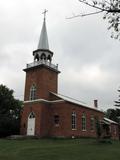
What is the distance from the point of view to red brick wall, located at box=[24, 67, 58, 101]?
3734 cm

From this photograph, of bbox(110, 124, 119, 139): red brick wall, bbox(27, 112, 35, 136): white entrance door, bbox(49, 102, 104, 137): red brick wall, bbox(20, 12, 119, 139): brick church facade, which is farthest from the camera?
bbox(110, 124, 119, 139): red brick wall

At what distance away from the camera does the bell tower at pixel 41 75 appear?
123ft

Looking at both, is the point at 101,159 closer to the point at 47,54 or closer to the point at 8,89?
the point at 47,54

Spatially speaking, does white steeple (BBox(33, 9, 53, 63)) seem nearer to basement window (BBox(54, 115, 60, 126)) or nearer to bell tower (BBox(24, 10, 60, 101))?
bell tower (BBox(24, 10, 60, 101))

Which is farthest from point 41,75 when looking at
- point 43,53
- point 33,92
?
point 43,53

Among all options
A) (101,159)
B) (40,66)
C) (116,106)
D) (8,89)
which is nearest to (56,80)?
(40,66)

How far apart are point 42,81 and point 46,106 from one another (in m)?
3.47

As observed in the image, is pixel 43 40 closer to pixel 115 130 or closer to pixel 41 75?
pixel 41 75

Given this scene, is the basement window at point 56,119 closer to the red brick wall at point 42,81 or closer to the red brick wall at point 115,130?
the red brick wall at point 42,81

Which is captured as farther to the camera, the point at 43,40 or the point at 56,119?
the point at 43,40

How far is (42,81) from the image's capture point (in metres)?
37.5

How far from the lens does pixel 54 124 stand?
3712cm

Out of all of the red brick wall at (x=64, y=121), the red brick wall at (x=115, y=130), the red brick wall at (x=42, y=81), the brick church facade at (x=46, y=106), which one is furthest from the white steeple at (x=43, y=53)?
the red brick wall at (x=115, y=130)

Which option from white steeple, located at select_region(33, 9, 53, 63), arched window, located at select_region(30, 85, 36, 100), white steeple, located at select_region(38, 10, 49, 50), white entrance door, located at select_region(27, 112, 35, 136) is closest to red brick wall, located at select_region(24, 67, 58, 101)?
arched window, located at select_region(30, 85, 36, 100)
